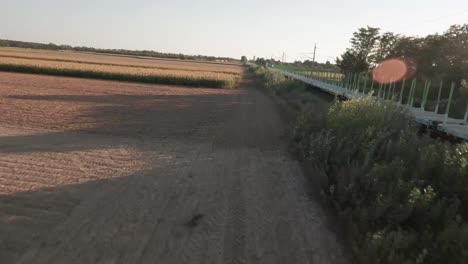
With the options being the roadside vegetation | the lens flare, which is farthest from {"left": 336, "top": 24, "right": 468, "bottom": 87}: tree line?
the roadside vegetation

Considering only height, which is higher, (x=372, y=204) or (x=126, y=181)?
(x=372, y=204)

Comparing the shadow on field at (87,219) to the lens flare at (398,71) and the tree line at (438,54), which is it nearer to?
the tree line at (438,54)

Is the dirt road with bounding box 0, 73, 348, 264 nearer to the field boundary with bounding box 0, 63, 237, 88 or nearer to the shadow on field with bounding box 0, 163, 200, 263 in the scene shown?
the shadow on field with bounding box 0, 163, 200, 263

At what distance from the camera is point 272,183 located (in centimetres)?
838

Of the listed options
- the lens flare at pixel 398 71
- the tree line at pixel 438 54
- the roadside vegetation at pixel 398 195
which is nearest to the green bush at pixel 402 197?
the roadside vegetation at pixel 398 195

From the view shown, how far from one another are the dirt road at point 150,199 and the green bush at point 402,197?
0.60 meters

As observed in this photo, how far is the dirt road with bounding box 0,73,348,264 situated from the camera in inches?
203

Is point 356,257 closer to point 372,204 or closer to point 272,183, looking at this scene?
point 372,204

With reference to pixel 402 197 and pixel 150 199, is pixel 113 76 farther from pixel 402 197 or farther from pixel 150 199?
pixel 402 197

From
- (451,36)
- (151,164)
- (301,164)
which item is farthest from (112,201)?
(451,36)

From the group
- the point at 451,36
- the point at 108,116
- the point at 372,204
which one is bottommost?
the point at 108,116

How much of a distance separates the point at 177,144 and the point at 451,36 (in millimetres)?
27345

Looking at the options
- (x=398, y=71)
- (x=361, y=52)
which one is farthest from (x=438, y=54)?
(x=361, y=52)

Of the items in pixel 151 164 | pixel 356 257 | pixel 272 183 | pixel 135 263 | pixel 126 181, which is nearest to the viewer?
pixel 135 263
